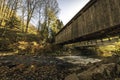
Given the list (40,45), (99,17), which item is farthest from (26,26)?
(99,17)

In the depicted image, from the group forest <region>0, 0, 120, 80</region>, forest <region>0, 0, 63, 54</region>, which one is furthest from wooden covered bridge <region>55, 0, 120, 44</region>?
forest <region>0, 0, 63, 54</region>

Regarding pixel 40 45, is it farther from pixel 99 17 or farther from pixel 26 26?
pixel 99 17

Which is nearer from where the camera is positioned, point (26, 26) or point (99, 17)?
point (99, 17)

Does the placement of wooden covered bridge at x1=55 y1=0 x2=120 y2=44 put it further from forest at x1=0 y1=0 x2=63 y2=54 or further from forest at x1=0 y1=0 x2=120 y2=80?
forest at x1=0 y1=0 x2=63 y2=54

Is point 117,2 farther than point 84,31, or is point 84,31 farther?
point 84,31

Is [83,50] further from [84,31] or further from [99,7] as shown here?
[99,7]

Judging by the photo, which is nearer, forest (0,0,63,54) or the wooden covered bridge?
the wooden covered bridge

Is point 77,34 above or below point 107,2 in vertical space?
below

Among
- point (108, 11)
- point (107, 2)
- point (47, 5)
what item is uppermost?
point (47, 5)

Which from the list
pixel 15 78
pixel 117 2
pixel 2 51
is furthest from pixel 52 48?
pixel 117 2

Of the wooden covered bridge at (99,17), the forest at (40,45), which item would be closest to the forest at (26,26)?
the forest at (40,45)

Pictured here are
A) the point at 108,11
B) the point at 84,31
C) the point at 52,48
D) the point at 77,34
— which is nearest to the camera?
the point at 108,11

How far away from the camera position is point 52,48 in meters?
25.8

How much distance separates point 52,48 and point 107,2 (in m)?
19.0
